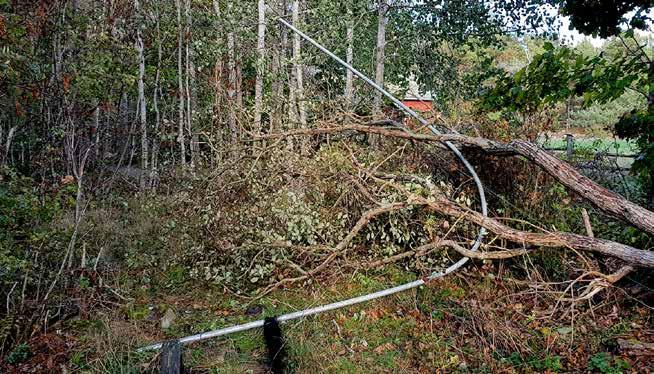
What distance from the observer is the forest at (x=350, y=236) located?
146 inches

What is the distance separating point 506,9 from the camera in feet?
29.7

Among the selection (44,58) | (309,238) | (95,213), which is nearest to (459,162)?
(309,238)

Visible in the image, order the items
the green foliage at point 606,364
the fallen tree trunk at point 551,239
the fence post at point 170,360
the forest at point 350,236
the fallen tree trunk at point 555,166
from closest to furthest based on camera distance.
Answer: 1. the fence post at point 170,360
2. the green foliage at point 606,364
3. the forest at point 350,236
4. the fallen tree trunk at point 551,239
5. the fallen tree trunk at point 555,166

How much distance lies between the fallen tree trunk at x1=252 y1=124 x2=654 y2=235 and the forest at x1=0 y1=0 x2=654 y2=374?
0.02 meters

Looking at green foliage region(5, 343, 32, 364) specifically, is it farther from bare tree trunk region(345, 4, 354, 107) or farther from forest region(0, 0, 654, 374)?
bare tree trunk region(345, 4, 354, 107)

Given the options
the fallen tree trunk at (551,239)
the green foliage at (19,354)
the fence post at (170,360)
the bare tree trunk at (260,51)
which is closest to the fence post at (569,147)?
the fallen tree trunk at (551,239)

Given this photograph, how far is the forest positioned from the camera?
12.1 feet

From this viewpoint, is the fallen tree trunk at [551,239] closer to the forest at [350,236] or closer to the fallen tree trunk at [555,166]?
the forest at [350,236]

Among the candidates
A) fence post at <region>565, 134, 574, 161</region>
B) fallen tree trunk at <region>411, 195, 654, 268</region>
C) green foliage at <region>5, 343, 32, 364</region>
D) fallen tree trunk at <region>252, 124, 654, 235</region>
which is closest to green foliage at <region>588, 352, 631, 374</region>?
fallen tree trunk at <region>411, 195, 654, 268</region>

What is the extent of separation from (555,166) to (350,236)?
1.96 meters

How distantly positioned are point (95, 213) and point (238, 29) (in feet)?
13.6

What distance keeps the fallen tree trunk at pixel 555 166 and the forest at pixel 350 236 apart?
2 centimetres

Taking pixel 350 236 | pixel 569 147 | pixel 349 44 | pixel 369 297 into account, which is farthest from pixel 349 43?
pixel 369 297

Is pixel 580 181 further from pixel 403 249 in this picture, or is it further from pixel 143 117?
pixel 143 117
